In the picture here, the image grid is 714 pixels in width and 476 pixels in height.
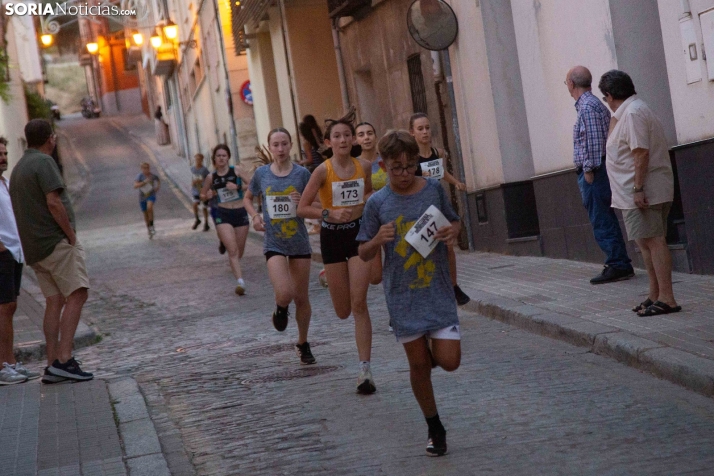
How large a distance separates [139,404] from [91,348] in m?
4.08

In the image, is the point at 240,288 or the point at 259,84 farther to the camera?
the point at 259,84

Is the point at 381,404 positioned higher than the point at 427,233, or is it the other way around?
the point at 427,233

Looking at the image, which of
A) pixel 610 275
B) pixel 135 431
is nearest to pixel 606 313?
pixel 610 275

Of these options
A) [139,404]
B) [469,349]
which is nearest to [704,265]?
[469,349]

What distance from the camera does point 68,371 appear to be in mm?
9078

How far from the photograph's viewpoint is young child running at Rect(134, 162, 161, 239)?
2770 centimetres

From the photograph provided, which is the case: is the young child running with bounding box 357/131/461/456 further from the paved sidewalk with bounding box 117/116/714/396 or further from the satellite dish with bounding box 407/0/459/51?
the satellite dish with bounding box 407/0/459/51

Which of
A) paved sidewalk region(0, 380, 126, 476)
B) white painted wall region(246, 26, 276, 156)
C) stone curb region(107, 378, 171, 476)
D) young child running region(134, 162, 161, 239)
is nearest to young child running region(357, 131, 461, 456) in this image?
stone curb region(107, 378, 171, 476)

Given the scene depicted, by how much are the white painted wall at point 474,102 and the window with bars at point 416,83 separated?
164cm

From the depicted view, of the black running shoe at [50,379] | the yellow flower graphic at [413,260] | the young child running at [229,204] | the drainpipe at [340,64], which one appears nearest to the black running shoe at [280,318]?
the black running shoe at [50,379]

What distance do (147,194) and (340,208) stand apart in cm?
2096

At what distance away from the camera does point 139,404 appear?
7.86 m

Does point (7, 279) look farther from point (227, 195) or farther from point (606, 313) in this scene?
point (227, 195)

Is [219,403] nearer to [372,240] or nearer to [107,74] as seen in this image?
[372,240]
